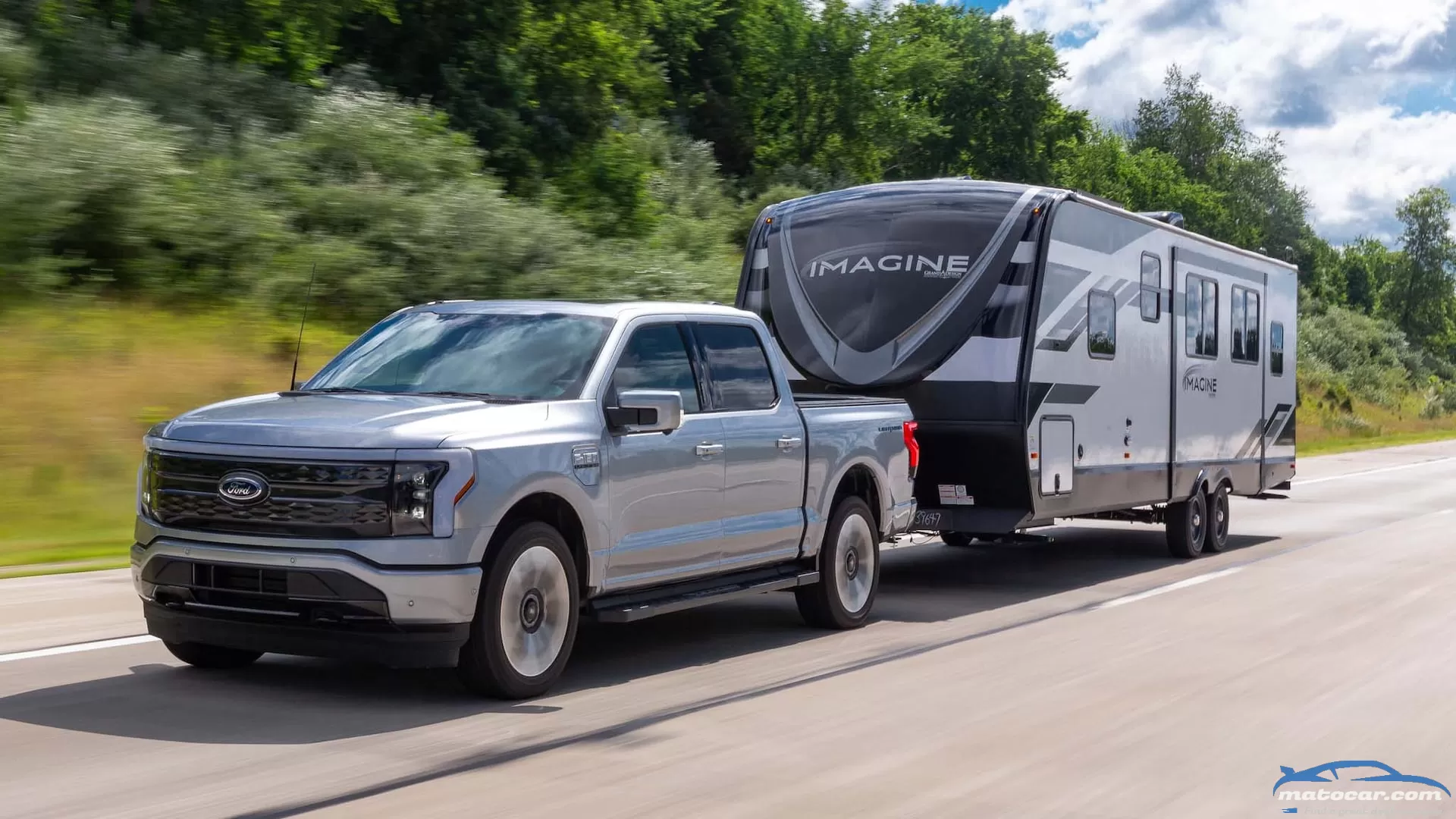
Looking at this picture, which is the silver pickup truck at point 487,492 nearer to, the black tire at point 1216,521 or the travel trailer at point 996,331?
the travel trailer at point 996,331

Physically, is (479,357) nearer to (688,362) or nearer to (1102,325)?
(688,362)

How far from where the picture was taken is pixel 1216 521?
645 inches

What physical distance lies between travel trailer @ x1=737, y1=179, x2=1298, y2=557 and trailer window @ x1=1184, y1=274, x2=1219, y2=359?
0.32 m

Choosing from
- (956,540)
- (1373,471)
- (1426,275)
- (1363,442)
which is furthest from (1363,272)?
(956,540)

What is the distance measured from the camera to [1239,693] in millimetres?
8094

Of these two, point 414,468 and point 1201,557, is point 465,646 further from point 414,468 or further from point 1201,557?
point 1201,557

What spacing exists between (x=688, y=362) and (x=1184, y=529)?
841cm

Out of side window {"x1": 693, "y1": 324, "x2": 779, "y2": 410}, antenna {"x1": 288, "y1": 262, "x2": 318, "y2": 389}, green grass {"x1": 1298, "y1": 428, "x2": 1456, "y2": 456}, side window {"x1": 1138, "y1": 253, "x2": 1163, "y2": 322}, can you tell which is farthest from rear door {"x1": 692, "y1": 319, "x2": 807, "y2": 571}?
green grass {"x1": 1298, "y1": 428, "x2": 1456, "y2": 456}

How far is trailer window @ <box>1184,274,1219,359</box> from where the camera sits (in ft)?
51.6

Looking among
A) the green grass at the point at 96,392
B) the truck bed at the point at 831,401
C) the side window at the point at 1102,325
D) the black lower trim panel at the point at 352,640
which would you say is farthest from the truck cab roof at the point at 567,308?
the side window at the point at 1102,325

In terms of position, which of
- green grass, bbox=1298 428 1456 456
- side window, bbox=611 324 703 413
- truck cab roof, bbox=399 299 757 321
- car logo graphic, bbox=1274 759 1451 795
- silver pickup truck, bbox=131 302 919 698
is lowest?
car logo graphic, bbox=1274 759 1451 795

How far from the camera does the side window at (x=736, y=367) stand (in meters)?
9.09

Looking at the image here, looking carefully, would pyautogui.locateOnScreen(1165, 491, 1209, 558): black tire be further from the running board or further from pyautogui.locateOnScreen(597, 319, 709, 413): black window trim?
pyautogui.locateOnScreen(597, 319, 709, 413): black window trim

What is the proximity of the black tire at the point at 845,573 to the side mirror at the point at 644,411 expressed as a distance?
238cm
